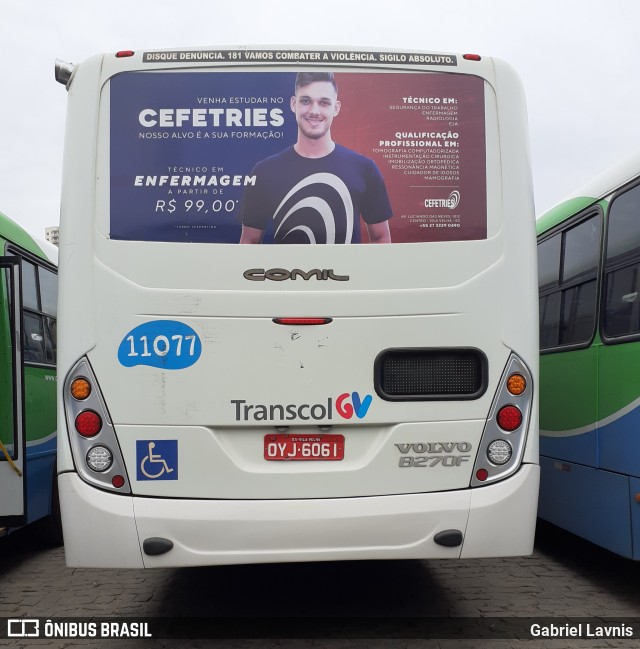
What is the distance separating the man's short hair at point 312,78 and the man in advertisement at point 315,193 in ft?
0.30

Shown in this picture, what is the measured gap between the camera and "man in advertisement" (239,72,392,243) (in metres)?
4.98

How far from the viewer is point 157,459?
15.8 ft

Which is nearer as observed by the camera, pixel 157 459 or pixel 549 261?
pixel 157 459

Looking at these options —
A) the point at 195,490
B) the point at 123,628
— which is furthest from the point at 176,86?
the point at 123,628

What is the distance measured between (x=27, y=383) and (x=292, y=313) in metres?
3.65

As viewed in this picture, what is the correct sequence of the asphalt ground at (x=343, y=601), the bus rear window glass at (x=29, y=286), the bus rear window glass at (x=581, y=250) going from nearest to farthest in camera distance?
the asphalt ground at (x=343, y=601)
the bus rear window glass at (x=581, y=250)
the bus rear window glass at (x=29, y=286)

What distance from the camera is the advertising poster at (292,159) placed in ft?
16.4

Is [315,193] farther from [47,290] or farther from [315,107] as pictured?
[47,290]

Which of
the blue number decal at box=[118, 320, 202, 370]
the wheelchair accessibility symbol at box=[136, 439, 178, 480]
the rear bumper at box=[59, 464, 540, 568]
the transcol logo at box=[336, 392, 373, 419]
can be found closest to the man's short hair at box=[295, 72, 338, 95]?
the blue number decal at box=[118, 320, 202, 370]

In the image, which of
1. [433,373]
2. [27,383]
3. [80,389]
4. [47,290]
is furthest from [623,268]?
[47,290]

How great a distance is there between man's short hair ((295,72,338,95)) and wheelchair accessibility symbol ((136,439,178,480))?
2.11m

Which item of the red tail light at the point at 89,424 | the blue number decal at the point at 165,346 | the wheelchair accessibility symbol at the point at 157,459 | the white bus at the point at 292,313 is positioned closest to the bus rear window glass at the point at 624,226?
the white bus at the point at 292,313

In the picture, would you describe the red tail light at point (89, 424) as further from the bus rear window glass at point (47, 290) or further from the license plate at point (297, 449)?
the bus rear window glass at point (47, 290)

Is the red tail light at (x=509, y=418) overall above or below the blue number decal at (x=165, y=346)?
below
